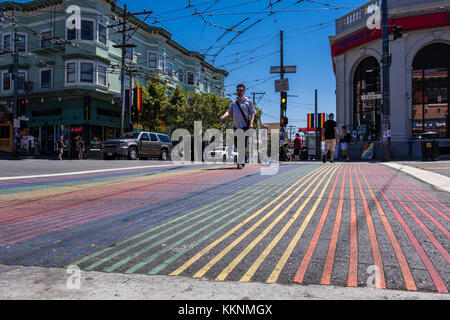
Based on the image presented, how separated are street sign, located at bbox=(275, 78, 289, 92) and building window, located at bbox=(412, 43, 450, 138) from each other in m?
7.76

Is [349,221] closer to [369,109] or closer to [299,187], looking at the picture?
[299,187]

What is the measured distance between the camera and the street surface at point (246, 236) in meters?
1.58

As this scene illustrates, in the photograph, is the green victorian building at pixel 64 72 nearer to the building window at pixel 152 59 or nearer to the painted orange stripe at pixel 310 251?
the building window at pixel 152 59

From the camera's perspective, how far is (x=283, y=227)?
2408 mm

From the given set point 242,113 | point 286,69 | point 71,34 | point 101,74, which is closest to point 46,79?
point 71,34

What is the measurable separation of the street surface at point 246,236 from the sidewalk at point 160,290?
71 millimetres

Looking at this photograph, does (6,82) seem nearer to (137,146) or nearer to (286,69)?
(137,146)

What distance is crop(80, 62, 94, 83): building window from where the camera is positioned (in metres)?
25.6

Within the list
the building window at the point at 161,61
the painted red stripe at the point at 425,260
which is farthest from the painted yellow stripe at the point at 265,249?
the building window at the point at 161,61

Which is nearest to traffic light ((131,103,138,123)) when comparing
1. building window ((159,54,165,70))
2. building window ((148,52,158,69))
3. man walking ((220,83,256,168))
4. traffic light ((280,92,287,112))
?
building window ((148,52,158,69))

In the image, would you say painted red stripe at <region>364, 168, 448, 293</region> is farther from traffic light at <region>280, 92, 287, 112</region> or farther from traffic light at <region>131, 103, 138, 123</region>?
traffic light at <region>131, 103, 138, 123</region>

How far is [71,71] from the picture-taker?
84.4 ft

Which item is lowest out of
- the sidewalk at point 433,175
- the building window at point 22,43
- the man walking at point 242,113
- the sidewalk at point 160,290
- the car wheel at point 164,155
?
the sidewalk at point 160,290

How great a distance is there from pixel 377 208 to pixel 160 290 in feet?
7.96
